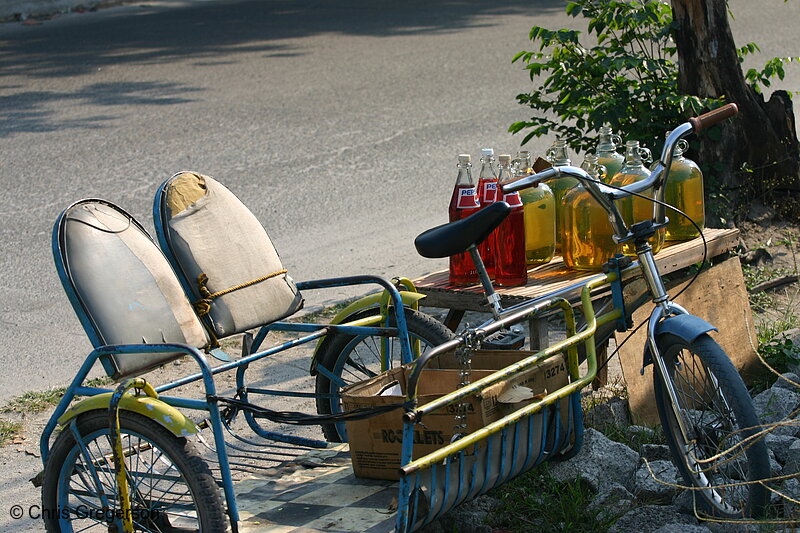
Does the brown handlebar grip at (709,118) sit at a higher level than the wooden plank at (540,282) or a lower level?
higher

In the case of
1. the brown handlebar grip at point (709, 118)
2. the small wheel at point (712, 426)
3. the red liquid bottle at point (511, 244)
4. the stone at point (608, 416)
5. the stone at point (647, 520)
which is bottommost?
the stone at point (647, 520)

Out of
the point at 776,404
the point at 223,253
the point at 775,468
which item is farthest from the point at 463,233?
the point at 776,404

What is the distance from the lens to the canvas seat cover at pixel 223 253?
10.9ft

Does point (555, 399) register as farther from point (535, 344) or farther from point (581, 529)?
point (535, 344)

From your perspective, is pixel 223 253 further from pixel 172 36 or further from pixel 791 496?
pixel 172 36

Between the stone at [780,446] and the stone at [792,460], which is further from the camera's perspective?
the stone at [780,446]

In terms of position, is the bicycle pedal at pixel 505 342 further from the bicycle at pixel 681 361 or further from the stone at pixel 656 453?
the stone at pixel 656 453

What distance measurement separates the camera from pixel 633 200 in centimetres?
395

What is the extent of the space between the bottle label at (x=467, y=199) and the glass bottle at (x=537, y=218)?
0.22 metres

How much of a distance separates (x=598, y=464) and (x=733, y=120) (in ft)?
10.0

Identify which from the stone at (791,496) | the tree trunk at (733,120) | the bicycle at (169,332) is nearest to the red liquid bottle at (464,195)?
the bicycle at (169,332)

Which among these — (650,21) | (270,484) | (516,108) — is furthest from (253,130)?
(270,484)

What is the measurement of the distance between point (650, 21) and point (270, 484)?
3586 mm

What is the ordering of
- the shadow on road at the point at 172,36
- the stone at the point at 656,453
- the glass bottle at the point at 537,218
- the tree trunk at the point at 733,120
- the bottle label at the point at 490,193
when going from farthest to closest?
1. the shadow on road at the point at 172,36
2. the tree trunk at the point at 733,120
3. the glass bottle at the point at 537,218
4. the bottle label at the point at 490,193
5. the stone at the point at 656,453
